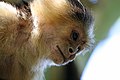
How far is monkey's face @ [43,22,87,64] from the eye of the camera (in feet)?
4.53

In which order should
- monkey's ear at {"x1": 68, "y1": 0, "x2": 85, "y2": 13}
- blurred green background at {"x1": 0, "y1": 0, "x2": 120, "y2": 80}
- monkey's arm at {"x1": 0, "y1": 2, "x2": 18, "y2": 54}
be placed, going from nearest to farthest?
monkey's arm at {"x1": 0, "y1": 2, "x2": 18, "y2": 54} < monkey's ear at {"x1": 68, "y1": 0, "x2": 85, "y2": 13} < blurred green background at {"x1": 0, "y1": 0, "x2": 120, "y2": 80}

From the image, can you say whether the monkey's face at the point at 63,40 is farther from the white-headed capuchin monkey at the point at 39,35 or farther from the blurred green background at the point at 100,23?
the blurred green background at the point at 100,23

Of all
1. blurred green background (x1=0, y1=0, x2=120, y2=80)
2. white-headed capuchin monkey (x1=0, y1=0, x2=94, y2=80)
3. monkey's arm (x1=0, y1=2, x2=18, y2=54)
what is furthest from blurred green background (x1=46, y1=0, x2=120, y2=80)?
monkey's arm (x1=0, y1=2, x2=18, y2=54)

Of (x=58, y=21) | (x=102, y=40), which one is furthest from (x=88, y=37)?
(x=102, y=40)

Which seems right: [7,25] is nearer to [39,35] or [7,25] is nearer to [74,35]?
[39,35]

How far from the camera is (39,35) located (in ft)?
4.50

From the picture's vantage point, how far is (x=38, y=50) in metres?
1.37

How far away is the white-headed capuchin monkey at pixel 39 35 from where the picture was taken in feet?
4.32

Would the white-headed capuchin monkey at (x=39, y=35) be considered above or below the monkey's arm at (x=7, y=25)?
below

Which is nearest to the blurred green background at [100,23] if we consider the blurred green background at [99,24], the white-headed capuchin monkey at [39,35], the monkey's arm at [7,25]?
the blurred green background at [99,24]

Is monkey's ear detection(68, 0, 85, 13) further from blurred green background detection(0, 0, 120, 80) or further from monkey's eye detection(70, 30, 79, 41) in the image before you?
blurred green background detection(0, 0, 120, 80)

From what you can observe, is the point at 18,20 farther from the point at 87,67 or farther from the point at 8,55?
the point at 87,67

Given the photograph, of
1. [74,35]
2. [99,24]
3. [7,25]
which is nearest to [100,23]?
[99,24]

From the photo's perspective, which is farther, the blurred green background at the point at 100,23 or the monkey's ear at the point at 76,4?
the blurred green background at the point at 100,23
